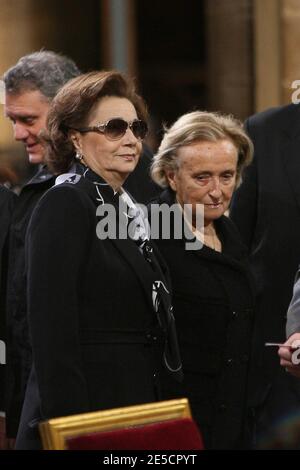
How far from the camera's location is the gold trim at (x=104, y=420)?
338 cm

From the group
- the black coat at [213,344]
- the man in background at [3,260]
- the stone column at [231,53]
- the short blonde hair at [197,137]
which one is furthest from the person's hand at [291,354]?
the stone column at [231,53]

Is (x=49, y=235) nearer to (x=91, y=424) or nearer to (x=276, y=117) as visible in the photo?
(x=91, y=424)

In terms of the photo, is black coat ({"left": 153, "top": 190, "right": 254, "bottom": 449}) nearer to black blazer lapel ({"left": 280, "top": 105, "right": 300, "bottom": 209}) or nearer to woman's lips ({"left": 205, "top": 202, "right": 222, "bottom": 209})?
woman's lips ({"left": 205, "top": 202, "right": 222, "bottom": 209})

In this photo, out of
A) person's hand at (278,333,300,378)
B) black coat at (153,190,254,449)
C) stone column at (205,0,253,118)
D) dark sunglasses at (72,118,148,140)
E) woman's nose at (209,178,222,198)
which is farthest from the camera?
stone column at (205,0,253,118)

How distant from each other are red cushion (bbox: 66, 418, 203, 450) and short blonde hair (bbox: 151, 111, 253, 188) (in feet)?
4.43

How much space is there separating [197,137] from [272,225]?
0.59 meters

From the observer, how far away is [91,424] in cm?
342

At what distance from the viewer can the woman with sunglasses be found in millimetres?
3820

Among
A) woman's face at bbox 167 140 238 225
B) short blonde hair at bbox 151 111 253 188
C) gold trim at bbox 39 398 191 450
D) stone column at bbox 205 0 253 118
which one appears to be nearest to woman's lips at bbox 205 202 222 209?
woman's face at bbox 167 140 238 225

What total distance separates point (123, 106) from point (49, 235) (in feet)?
1.87

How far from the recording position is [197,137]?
4.64m

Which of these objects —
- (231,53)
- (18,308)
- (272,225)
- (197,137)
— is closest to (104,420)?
(18,308)

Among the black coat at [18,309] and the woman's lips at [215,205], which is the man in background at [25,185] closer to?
the black coat at [18,309]

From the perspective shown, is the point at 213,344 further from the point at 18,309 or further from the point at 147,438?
the point at 147,438
